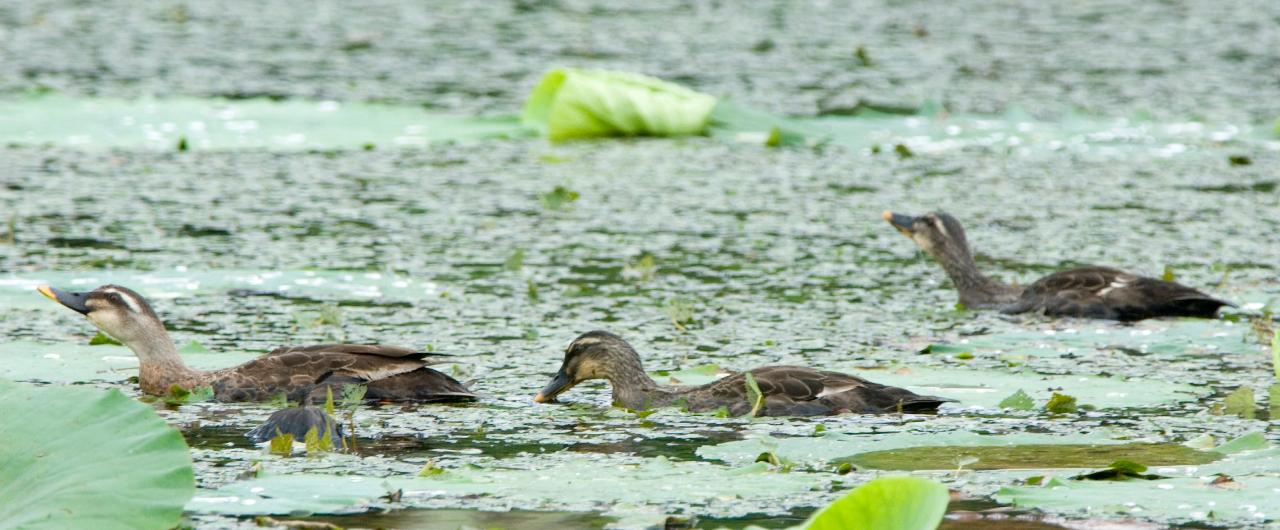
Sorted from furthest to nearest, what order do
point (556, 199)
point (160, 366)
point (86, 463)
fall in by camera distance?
1. point (556, 199)
2. point (160, 366)
3. point (86, 463)

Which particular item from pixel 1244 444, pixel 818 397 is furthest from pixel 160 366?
pixel 1244 444

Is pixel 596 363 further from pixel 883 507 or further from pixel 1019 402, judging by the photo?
pixel 883 507

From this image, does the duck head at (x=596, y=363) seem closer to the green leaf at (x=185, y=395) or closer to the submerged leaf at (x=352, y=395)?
the submerged leaf at (x=352, y=395)

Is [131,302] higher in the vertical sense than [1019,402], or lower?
higher

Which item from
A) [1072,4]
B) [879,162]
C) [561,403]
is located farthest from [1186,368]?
[1072,4]

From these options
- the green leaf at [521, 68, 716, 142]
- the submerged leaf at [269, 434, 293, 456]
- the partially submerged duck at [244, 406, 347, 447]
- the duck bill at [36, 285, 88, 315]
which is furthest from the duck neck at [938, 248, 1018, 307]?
the green leaf at [521, 68, 716, 142]

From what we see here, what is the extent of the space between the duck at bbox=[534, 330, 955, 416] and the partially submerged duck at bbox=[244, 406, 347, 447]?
93 centimetres

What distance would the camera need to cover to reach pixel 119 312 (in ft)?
22.9

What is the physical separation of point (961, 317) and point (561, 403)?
221 cm

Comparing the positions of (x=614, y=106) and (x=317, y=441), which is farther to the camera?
(x=614, y=106)

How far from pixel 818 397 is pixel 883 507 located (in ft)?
7.67

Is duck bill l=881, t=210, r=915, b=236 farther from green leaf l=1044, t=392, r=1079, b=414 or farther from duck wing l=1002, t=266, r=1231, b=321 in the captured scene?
green leaf l=1044, t=392, r=1079, b=414

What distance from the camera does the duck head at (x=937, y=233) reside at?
8.76 metres

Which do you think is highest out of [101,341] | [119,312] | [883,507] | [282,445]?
[883,507]
